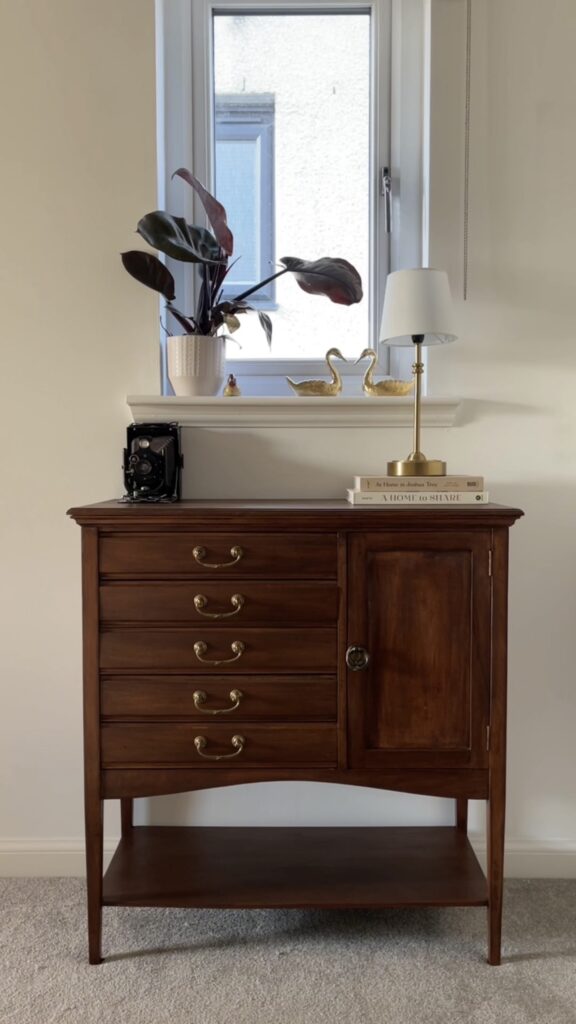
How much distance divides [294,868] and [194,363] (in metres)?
1.19

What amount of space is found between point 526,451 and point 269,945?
51.0 inches

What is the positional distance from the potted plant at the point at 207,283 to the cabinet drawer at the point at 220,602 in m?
0.58

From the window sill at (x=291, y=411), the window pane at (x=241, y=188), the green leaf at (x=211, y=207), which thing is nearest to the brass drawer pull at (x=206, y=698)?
the window sill at (x=291, y=411)

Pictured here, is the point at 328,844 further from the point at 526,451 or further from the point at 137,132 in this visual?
the point at 137,132

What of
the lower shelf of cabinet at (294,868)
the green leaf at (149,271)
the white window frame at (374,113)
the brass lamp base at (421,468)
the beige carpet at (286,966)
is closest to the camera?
the beige carpet at (286,966)

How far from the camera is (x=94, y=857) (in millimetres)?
1376

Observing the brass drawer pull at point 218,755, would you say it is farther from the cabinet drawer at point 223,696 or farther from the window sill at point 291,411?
the window sill at point 291,411

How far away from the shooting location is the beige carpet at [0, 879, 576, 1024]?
1300 mm

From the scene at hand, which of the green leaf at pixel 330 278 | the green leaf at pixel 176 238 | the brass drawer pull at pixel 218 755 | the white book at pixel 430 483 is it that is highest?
the green leaf at pixel 176 238

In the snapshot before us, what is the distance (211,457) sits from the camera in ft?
5.82

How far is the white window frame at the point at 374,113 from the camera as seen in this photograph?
1.84 metres

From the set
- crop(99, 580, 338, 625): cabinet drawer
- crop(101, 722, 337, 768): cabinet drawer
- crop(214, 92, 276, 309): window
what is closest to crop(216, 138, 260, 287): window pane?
crop(214, 92, 276, 309): window

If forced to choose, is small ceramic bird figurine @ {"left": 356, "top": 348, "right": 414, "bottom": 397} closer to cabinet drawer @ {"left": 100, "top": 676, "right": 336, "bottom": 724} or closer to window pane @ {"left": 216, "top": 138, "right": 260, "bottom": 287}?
window pane @ {"left": 216, "top": 138, "right": 260, "bottom": 287}

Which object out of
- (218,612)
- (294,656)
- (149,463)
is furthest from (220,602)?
(149,463)
